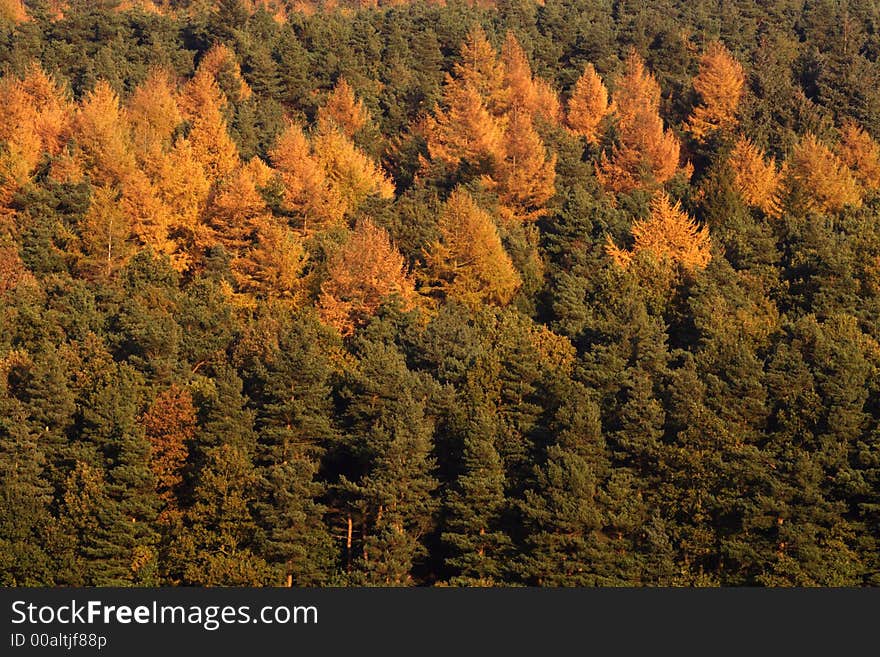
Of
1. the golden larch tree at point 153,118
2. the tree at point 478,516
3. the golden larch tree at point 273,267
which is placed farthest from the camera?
the golden larch tree at point 153,118

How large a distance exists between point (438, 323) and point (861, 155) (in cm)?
4865

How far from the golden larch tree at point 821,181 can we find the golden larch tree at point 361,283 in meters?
27.9

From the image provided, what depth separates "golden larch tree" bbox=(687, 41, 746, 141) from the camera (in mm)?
114938

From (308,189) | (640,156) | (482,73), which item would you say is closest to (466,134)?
(640,156)

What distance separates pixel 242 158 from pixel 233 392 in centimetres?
5141

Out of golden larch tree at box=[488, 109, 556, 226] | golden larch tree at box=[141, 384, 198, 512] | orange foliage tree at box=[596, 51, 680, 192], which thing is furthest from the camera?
orange foliage tree at box=[596, 51, 680, 192]

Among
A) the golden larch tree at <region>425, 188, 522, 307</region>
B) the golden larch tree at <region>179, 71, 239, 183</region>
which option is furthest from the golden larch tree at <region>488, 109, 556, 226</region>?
the golden larch tree at <region>179, 71, 239, 183</region>

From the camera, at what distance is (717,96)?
118 m

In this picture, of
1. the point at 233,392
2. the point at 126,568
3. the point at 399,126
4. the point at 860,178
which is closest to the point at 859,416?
the point at 233,392

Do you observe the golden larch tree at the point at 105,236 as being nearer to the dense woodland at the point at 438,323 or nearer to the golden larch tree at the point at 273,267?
the dense woodland at the point at 438,323

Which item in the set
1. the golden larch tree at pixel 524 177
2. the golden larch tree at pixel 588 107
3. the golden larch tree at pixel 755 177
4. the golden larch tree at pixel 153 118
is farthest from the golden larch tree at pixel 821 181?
the golden larch tree at pixel 153 118

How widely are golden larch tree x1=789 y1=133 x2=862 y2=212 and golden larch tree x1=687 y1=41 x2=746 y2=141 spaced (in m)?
16.6

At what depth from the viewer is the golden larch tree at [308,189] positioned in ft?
291

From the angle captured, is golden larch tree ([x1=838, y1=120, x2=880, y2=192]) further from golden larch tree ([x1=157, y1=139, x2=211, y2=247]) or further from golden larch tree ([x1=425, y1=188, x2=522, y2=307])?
golden larch tree ([x1=157, y1=139, x2=211, y2=247])
